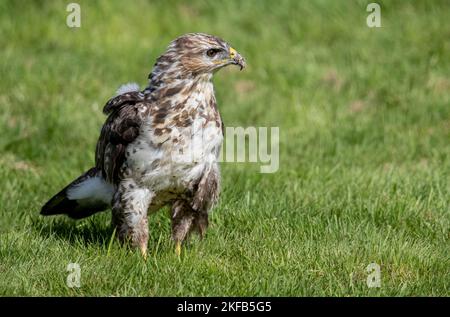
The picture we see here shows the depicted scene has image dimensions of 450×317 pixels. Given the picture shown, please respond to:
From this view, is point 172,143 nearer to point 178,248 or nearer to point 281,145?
point 178,248

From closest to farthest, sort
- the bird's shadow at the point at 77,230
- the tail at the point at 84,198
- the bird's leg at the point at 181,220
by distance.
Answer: the bird's leg at the point at 181,220
the bird's shadow at the point at 77,230
the tail at the point at 84,198

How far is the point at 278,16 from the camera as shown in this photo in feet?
44.5

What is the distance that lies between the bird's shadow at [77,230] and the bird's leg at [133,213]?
Answer: 0.70 feet

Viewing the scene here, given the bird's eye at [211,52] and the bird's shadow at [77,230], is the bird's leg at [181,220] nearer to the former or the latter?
the bird's shadow at [77,230]

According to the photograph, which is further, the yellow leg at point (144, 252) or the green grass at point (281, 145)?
the yellow leg at point (144, 252)

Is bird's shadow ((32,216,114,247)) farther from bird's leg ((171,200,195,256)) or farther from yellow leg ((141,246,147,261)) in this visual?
bird's leg ((171,200,195,256))

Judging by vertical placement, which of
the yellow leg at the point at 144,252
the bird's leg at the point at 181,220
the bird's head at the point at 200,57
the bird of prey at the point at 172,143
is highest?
the bird's head at the point at 200,57

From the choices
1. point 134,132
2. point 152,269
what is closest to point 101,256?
point 152,269

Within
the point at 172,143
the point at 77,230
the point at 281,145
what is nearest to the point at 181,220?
the point at 172,143

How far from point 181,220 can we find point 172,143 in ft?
2.46

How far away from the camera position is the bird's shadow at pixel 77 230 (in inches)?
289

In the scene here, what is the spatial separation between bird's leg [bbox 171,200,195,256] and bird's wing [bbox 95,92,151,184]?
491 millimetres

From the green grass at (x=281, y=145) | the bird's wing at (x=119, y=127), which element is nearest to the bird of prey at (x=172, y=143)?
the bird's wing at (x=119, y=127)

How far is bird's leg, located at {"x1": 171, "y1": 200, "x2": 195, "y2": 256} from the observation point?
710 cm
